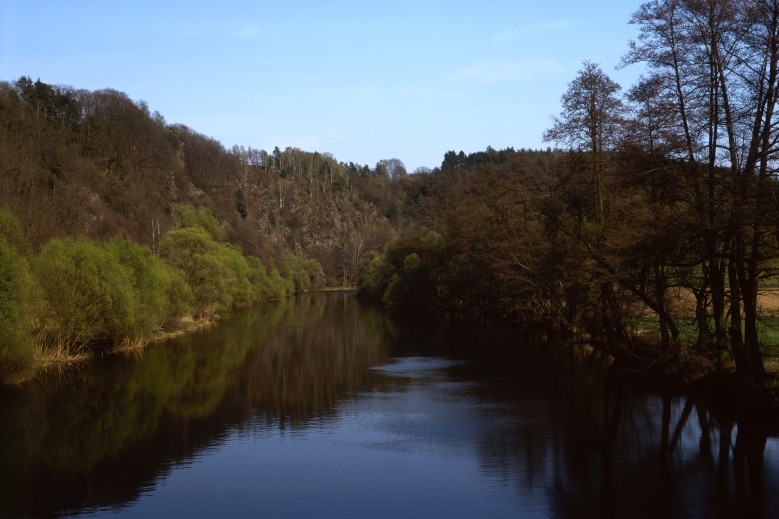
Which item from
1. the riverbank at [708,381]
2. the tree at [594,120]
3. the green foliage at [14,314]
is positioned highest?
the tree at [594,120]

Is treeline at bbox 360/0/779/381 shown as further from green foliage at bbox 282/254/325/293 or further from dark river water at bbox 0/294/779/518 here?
green foliage at bbox 282/254/325/293


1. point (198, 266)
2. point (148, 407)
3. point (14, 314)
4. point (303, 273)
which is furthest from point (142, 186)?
point (148, 407)

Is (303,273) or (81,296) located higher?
(303,273)

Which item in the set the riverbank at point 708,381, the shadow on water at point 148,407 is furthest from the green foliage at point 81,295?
the riverbank at point 708,381

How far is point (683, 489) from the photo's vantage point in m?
18.2

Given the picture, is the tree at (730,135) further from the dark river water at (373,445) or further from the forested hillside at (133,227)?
the forested hillside at (133,227)

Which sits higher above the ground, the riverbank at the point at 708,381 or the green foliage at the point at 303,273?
the green foliage at the point at 303,273

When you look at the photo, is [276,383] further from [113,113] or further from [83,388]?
[113,113]

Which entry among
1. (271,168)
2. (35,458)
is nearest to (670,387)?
(35,458)

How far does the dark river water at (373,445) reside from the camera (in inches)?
703

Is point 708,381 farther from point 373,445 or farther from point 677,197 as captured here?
point 373,445

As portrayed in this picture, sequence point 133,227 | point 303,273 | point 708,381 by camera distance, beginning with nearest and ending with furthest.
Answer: point 708,381, point 133,227, point 303,273

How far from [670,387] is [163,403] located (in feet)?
65.3

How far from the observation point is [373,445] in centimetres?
2341
